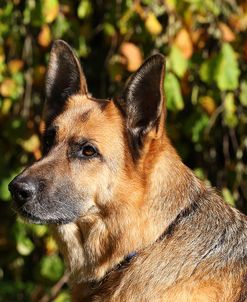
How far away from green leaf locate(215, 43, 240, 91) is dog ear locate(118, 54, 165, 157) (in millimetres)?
1938

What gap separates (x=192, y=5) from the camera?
22.7 ft

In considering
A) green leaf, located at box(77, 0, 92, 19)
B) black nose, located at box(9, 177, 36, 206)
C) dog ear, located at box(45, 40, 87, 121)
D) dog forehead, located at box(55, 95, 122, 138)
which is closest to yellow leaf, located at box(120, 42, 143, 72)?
green leaf, located at box(77, 0, 92, 19)

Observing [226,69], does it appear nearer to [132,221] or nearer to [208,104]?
[208,104]

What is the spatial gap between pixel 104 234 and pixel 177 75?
2362 millimetres

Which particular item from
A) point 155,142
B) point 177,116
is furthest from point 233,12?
point 155,142

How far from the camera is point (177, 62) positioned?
21.9ft

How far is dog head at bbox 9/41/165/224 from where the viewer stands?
4766mm

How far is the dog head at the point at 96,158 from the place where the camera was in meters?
4.77

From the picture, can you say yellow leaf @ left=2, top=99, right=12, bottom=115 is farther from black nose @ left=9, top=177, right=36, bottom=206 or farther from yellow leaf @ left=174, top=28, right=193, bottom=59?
black nose @ left=9, top=177, right=36, bottom=206

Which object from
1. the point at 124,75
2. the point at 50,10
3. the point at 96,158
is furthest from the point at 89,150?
the point at 124,75

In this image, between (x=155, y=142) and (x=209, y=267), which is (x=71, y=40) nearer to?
(x=155, y=142)

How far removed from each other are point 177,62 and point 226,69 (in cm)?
43

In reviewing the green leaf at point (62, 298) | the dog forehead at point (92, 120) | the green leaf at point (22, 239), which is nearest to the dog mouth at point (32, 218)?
the dog forehead at point (92, 120)

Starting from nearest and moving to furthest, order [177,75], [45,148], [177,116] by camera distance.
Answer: [45,148], [177,75], [177,116]
